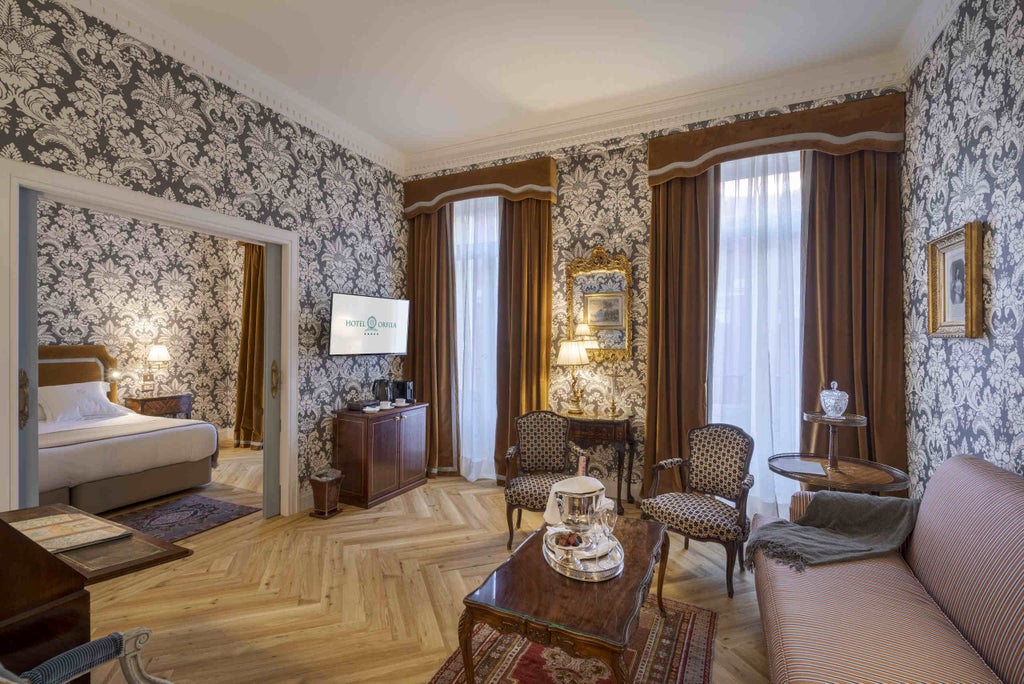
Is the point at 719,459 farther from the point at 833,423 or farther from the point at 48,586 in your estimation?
the point at 48,586

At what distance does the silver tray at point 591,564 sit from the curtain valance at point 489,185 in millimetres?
3280

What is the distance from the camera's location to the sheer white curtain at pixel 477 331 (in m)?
4.71

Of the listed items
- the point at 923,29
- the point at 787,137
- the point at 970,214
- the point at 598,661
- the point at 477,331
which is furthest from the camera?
the point at 477,331

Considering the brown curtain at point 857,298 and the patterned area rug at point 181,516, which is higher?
the brown curtain at point 857,298

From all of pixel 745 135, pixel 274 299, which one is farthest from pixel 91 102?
pixel 745 135

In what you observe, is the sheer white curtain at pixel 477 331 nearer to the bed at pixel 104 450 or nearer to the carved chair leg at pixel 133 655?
the bed at pixel 104 450

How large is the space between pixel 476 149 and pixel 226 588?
414cm

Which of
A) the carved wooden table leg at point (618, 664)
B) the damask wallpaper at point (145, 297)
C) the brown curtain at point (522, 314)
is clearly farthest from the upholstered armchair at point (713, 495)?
the damask wallpaper at point (145, 297)

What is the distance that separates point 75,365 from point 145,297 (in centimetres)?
110

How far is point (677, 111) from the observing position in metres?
3.76

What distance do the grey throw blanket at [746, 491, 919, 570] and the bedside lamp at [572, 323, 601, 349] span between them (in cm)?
196

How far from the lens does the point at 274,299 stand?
380 cm

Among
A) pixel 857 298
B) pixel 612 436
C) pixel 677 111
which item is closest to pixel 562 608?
pixel 612 436

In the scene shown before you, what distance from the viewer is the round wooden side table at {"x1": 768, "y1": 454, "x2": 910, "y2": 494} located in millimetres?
2428
